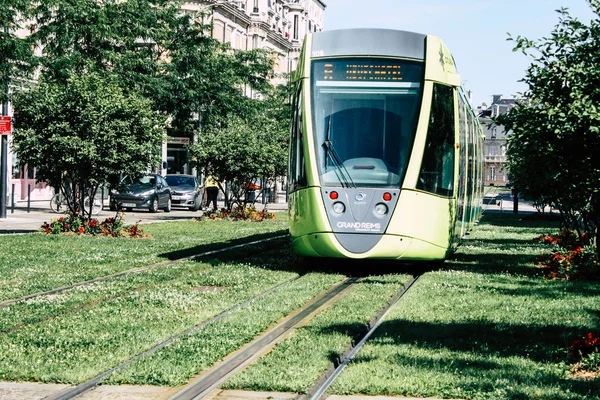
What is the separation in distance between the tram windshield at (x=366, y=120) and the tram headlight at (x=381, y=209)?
307mm

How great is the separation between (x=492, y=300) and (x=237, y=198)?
2358 cm

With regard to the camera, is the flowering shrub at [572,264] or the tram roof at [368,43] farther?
the tram roof at [368,43]

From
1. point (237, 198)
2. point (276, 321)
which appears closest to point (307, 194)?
point (276, 321)

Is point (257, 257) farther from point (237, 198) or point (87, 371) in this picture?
point (237, 198)

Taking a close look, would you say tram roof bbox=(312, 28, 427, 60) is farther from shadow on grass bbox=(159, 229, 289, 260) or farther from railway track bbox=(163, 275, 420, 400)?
railway track bbox=(163, 275, 420, 400)

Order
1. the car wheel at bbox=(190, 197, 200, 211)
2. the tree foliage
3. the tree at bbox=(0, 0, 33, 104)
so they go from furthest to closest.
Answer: the car wheel at bbox=(190, 197, 200, 211) → the tree at bbox=(0, 0, 33, 104) → the tree foliage

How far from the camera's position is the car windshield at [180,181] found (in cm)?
4522

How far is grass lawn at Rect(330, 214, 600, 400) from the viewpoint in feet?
21.3

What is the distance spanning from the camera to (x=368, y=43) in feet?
49.0

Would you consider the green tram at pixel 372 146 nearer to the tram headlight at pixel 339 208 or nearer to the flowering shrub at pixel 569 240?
the tram headlight at pixel 339 208

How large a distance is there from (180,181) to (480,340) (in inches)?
1484

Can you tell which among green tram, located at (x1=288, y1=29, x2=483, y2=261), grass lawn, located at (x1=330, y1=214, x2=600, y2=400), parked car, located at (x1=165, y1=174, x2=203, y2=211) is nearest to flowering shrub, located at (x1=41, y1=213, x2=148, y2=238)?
green tram, located at (x1=288, y1=29, x2=483, y2=261)

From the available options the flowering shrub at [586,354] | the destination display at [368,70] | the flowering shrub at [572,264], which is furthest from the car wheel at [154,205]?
the flowering shrub at [586,354]

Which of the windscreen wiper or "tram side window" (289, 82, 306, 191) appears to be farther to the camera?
"tram side window" (289, 82, 306, 191)
